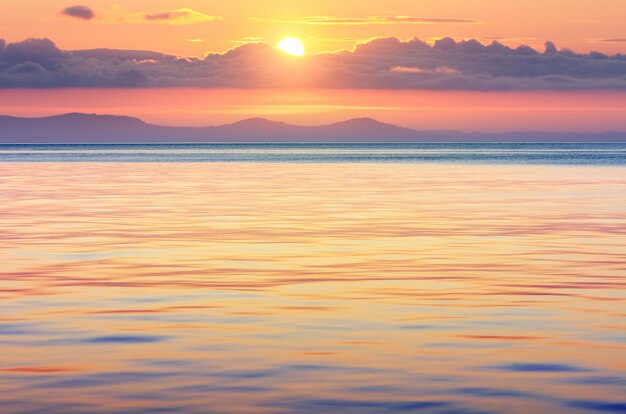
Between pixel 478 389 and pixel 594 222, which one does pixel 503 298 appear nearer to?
pixel 478 389

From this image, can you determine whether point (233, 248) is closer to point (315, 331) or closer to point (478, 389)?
point (315, 331)

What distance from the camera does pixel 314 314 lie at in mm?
14320

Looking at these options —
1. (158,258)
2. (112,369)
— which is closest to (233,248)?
(158,258)

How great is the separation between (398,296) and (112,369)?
5843 millimetres

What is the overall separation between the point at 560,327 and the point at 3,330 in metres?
6.59

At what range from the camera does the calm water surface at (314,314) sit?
10062 mm

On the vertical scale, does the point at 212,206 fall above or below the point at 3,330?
above

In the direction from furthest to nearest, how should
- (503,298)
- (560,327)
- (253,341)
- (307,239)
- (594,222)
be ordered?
Answer: (594,222) → (307,239) → (503,298) → (560,327) → (253,341)

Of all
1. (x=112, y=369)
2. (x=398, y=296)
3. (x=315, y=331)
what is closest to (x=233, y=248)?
(x=398, y=296)

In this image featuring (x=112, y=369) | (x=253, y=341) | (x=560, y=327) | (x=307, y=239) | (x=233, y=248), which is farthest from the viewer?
(x=307, y=239)

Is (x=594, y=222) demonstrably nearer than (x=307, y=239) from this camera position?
No

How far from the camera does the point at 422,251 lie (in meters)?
21.8

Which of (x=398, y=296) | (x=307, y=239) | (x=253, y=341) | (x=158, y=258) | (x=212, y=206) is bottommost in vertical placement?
(x=253, y=341)

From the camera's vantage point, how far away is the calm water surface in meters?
10.1
